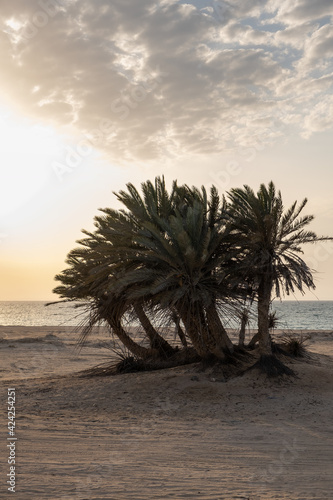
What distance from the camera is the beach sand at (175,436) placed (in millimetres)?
5551

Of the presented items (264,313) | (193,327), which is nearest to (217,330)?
(193,327)

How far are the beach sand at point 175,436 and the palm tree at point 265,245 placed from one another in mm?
1697

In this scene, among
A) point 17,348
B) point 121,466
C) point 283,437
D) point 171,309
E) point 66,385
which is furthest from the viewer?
point 17,348

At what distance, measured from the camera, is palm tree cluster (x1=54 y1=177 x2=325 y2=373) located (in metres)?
10.9

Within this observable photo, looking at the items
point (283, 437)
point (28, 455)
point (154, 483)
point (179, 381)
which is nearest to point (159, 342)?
point (179, 381)

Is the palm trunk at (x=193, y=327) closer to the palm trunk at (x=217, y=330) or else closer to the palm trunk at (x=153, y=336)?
the palm trunk at (x=217, y=330)

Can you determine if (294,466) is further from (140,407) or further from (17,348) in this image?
(17,348)

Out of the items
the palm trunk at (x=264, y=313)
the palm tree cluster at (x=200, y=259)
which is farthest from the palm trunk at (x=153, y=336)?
the palm trunk at (x=264, y=313)

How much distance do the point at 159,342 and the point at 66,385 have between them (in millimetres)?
2959

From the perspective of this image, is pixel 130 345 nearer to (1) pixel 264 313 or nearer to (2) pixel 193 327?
(2) pixel 193 327

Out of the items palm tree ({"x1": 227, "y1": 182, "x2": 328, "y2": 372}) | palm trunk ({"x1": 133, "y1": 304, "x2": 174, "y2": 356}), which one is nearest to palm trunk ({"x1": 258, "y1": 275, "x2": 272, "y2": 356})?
palm tree ({"x1": 227, "y1": 182, "x2": 328, "y2": 372})

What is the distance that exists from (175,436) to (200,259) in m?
4.12

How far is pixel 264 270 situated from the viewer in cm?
1139

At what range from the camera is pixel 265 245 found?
11227 millimetres
